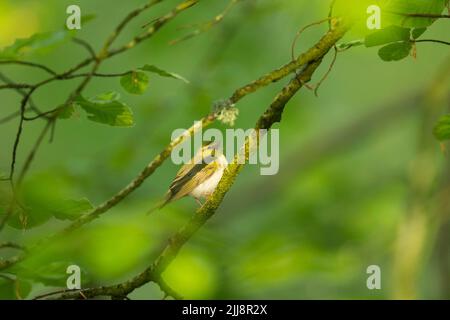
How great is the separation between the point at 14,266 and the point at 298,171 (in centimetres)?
349

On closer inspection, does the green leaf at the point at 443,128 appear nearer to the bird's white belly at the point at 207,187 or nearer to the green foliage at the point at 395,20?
the green foliage at the point at 395,20

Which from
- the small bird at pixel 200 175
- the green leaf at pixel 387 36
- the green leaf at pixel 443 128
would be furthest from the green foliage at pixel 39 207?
the small bird at pixel 200 175

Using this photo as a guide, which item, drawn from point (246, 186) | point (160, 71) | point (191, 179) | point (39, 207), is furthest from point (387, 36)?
point (246, 186)

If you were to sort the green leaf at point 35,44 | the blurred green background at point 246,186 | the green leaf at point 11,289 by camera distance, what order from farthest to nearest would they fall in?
the blurred green background at point 246,186 → the green leaf at point 11,289 → the green leaf at point 35,44

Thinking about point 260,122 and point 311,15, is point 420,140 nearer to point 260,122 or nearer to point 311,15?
point 311,15

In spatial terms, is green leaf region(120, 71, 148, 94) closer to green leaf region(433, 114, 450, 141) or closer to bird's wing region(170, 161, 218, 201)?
green leaf region(433, 114, 450, 141)

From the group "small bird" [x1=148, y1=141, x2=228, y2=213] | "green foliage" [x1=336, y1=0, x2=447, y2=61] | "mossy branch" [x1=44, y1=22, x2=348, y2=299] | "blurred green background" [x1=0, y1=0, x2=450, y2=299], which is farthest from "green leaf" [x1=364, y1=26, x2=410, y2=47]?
A: "small bird" [x1=148, y1=141, x2=228, y2=213]

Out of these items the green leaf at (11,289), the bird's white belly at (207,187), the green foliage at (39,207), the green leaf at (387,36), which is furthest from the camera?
the bird's white belly at (207,187)

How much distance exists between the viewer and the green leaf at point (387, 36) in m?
2.18

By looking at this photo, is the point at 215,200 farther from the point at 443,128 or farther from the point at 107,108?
the point at 443,128

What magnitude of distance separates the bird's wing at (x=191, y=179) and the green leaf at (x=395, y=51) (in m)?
1.50

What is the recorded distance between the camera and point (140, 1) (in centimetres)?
672

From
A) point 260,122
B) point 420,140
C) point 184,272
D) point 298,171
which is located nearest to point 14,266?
point 260,122
